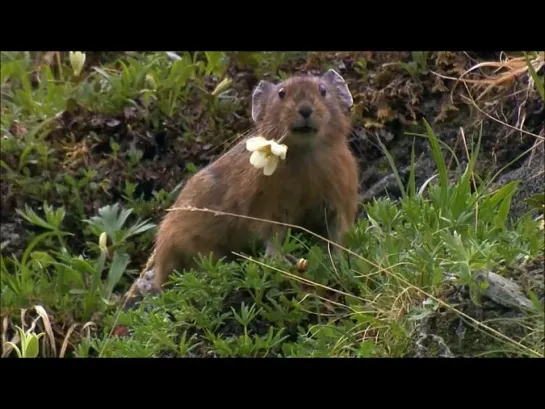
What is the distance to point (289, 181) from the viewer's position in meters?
6.12

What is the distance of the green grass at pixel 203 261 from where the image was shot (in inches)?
175

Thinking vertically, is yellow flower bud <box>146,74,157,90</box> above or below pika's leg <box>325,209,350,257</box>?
above

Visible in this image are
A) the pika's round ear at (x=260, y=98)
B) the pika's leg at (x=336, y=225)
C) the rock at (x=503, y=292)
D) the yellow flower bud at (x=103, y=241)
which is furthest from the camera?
the yellow flower bud at (x=103, y=241)

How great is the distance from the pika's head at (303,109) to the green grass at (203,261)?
20.8 inches

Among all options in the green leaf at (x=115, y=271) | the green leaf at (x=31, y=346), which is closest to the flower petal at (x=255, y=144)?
the green leaf at (x=31, y=346)

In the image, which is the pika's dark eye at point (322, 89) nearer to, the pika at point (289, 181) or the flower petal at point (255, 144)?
the pika at point (289, 181)

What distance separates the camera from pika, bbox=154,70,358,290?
19.3ft

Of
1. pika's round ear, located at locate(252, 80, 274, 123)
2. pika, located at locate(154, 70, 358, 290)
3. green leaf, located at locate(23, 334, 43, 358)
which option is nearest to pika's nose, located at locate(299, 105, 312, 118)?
pika, located at locate(154, 70, 358, 290)

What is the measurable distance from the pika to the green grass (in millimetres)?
180

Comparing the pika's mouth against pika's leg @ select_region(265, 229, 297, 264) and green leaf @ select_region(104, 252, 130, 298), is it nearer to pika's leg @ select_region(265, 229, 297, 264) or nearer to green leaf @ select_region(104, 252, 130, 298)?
pika's leg @ select_region(265, 229, 297, 264)

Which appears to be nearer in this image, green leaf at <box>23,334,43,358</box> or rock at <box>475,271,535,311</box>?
rock at <box>475,271,535,311</box>

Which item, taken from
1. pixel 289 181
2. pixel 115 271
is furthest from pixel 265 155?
pixel 115 271

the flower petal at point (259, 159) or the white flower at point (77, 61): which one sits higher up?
the flower petal at point (259, 159)

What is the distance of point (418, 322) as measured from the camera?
4.36 meters
